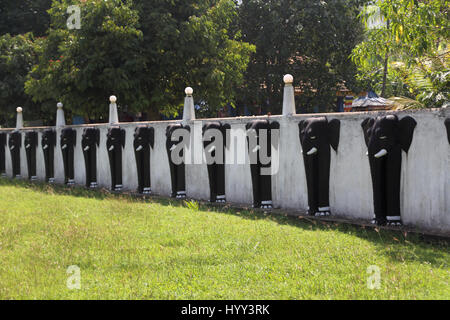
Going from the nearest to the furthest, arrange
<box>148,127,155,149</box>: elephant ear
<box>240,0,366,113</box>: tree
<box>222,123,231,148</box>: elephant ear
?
<box>222,123,231,148</box>: elephant ear, <box>148,127,155,149</box>: elephant ear, <box>240,0,366,113</box>: tree

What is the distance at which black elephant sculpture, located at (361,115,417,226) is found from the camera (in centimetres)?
725

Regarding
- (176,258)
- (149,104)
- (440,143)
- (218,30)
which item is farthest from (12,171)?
(440,143)

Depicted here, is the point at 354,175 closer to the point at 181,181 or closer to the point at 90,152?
the point at 181,181

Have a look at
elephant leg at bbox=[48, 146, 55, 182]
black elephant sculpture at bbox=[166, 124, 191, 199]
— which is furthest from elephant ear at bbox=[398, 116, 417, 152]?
elephant leg at bbox=[48, 146, 55, 182]

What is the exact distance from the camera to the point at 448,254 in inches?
235

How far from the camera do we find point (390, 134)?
23.9 feet

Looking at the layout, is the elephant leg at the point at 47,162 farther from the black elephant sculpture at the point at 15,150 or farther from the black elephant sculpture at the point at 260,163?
the black elephant sculpture at the point at 260,163

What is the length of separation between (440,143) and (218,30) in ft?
44.7

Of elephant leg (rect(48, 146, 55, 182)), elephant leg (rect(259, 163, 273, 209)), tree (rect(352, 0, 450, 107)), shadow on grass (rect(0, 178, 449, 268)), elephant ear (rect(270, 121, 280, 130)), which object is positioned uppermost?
tree (rect(352, 0, 450, 107))

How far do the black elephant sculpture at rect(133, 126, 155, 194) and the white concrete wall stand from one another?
0.61m

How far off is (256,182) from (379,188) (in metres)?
2.67

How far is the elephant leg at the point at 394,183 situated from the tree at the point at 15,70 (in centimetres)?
1746

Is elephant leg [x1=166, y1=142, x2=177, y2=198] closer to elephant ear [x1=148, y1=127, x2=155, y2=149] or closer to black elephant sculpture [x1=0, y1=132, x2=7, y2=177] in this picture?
elephant ear [x1=148, y1=127, x2=155, y2=149]
